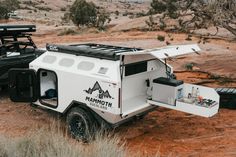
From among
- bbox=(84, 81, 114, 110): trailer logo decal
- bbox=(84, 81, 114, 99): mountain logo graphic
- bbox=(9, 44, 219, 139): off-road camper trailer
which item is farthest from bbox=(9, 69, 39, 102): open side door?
bbox=(84, 81, 114, 99): mountain logo graphic

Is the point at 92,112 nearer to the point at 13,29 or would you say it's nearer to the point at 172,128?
the point at 172,128

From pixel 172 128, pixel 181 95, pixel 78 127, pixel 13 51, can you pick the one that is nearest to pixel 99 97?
pixel 78 127

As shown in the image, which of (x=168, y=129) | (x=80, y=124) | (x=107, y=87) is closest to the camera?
(x=107, y=87)

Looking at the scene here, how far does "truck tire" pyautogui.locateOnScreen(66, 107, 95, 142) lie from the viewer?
8.31 m

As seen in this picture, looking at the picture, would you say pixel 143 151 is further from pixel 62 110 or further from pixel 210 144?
pixel 62 110

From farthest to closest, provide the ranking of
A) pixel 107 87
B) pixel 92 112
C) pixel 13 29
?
pixel 13 29, pixel 92 112, pixel 107 87

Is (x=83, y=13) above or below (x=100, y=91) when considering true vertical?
above

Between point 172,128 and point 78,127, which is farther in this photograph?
point 172,128

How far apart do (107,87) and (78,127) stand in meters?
Result: 1.28

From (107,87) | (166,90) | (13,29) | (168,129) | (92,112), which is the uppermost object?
(13,29)

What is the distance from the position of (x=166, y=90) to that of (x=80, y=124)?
1.92m

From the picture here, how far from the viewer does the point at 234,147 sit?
815cm

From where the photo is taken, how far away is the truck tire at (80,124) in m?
8.31

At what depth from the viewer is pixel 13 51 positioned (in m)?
12.7
